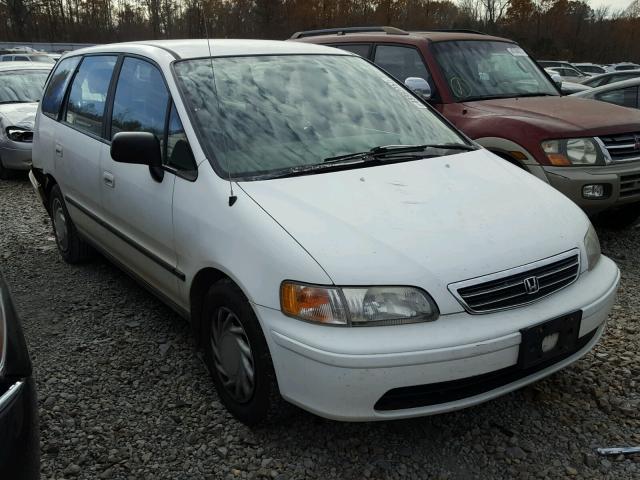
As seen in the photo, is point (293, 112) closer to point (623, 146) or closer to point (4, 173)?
point (623, 146)

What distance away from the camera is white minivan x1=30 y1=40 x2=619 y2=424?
221 centimetres

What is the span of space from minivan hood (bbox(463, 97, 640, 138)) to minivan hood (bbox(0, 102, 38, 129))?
6.26m

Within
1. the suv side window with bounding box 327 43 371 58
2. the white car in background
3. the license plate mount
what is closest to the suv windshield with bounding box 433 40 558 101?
the suv side window with bounding box 327 43 371 58

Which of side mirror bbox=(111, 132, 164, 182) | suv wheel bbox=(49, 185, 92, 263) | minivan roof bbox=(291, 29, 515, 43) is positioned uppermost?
minivan roof bbox=(291, 29, 515, 43)

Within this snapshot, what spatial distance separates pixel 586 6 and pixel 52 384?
219ft

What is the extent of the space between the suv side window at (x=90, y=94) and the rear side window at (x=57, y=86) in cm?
17

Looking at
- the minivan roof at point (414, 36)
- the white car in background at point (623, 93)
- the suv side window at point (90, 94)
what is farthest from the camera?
the white car in background at point (623, 93)

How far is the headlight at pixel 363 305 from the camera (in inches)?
86.4

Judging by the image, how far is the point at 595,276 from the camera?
2688mm

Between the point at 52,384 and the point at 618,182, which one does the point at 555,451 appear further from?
the point at 618,182

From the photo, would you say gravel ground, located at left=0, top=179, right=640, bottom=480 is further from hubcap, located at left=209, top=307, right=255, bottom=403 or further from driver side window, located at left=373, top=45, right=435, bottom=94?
driver side window, located at left=373, top=45, right=435, bottom=94

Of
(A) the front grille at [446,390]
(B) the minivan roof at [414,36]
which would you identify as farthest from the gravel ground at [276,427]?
(B) the minivan roof at [414,36]

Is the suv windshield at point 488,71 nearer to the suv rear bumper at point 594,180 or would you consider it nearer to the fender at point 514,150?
the fender at point 514,150

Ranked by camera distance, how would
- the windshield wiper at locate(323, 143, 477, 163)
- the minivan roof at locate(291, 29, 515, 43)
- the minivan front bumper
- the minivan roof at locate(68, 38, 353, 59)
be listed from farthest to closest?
the minivan roof at locate(291, 29, 515, 43) → the minivan roof at locate(68, 38, 353, 59) → the windshield wiper at locate(323, 143, 477, 163) → the minivan front bumper
